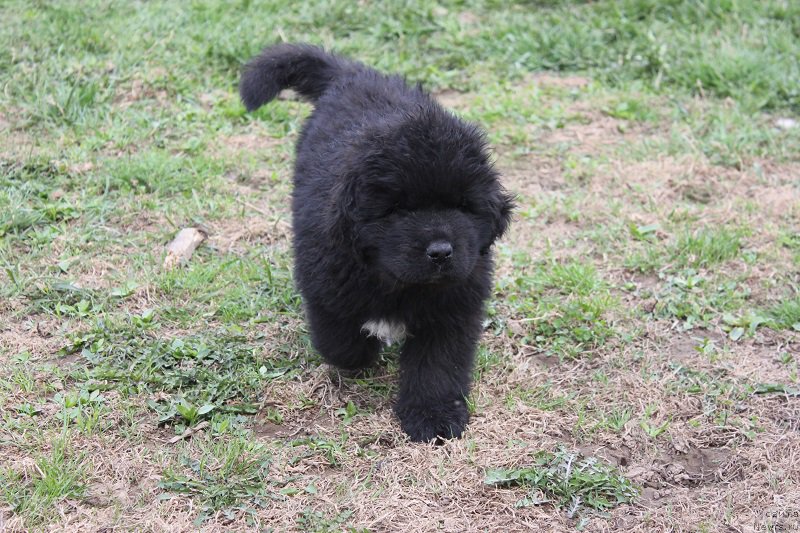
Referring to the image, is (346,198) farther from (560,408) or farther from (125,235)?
(125,235)

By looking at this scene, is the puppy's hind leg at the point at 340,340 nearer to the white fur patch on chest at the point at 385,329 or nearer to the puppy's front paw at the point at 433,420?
the white fur patch on chest at the point at 385,329

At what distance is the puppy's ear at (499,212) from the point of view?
144 inches

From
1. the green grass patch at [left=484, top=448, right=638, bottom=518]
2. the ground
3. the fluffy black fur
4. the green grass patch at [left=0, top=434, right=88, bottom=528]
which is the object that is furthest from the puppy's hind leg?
the green grass patch at [left=0, top=434, right=88, bottom=528]

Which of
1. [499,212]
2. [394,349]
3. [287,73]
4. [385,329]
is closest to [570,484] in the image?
[385,329]

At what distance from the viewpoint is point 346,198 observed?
3533mm

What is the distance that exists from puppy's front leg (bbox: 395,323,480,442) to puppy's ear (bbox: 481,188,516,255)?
394 mm

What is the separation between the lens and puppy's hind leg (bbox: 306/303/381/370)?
393 cm

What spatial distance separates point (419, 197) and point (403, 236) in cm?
15

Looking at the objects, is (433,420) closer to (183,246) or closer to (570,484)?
(570,484)

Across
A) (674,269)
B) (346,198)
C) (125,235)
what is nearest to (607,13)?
(674,269)

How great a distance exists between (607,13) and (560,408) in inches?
187

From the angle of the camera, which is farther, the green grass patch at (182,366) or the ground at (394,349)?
the green grass patch at (182,366)

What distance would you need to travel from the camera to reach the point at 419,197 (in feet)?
11.4

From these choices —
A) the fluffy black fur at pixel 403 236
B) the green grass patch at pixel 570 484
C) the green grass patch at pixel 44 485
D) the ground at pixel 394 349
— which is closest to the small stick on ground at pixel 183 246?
the ground at pixel 394 349
